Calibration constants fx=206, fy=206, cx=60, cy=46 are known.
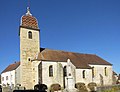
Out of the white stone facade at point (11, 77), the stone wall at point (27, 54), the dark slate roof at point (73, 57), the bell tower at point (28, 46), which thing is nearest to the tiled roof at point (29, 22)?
the bell tower at point (28, 46)

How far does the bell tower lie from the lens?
35469mm

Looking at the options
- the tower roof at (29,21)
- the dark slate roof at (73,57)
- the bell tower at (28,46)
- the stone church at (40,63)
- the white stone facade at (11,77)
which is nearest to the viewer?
the stone church at (40,63)

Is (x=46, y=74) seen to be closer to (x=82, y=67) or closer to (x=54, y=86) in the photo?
(x=54, y=86)

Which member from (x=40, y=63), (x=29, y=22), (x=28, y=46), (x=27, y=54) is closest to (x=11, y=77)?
(x=27, y=54)

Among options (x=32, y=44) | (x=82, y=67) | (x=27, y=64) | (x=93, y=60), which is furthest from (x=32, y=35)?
(x=93, y=60)

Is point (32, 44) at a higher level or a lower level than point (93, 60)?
higher

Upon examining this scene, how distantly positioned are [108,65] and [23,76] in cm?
2078

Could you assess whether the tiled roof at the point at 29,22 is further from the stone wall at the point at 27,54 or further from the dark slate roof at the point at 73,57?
the dark slate roof at the point at 73,57

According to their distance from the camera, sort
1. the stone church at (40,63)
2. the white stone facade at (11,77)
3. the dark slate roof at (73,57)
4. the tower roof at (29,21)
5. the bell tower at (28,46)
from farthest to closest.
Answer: the white stone facade at (11,77)
the tower roof at (29,21)
the dark slate roof at (73,57)
the bell tower at (28,46)
the stone church at (40,63)

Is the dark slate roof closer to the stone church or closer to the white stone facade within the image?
the stone church

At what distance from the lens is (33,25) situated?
1517 inches

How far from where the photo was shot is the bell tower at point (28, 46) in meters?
35.5

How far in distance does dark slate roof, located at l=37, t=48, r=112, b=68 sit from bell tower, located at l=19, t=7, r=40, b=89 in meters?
1.77

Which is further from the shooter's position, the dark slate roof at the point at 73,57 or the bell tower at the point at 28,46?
the dark slate roof at the point at 73,57
